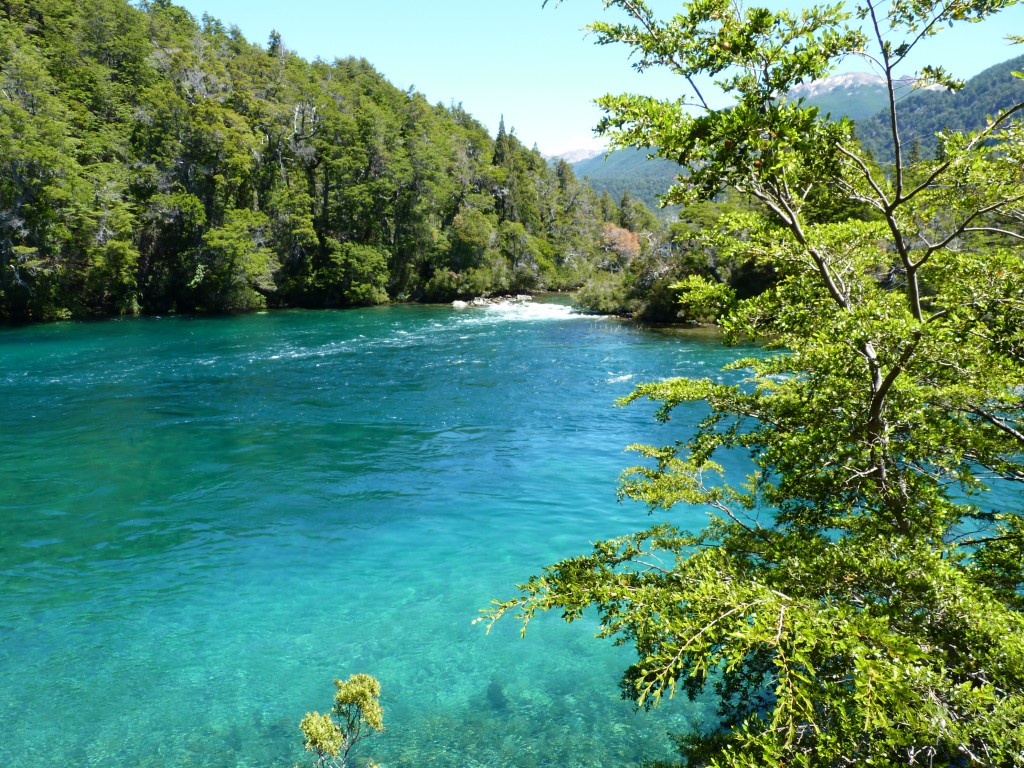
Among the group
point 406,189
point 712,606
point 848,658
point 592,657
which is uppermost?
point 406,189

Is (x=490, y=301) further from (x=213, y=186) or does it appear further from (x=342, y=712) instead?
(x=342, y=712)

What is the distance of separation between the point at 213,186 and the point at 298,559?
163 feet

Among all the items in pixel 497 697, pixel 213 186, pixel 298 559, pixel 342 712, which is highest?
pixel 213 186

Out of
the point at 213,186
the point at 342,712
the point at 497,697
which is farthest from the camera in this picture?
the point at 213,186

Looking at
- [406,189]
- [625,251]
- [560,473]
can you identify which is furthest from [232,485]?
[625,251]

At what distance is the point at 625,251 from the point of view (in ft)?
279

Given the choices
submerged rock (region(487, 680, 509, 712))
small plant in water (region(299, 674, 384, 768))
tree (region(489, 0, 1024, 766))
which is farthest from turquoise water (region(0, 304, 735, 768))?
tree (region(489, 0, 1024, 766))

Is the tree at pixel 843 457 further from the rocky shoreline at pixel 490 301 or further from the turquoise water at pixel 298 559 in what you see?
the rocky shoreline at pixel 490 301

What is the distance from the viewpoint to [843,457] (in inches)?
198

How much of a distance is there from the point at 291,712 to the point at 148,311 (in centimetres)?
5112

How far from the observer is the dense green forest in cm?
4347

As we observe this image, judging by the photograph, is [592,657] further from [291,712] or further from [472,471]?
[472,471]

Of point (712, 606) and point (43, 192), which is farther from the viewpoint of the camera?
point (43, 192)

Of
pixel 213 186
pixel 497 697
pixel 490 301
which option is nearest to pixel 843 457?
pixel 497 697
